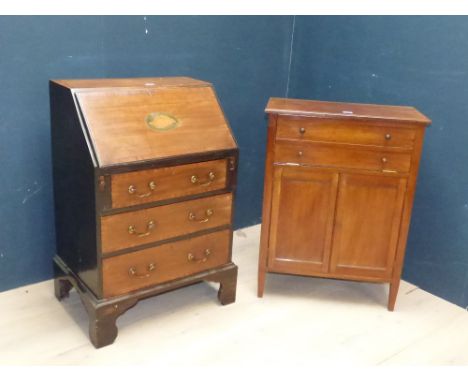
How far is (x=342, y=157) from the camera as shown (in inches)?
97.8

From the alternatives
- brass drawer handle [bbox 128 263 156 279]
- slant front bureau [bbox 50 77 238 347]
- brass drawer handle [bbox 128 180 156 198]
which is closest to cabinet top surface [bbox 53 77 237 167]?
slant front bureau [bbox 50 77 238 347]

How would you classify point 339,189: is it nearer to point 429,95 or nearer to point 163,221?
point 429,95

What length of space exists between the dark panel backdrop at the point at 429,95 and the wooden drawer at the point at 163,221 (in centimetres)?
114

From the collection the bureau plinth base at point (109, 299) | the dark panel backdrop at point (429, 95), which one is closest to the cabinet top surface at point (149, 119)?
the bureau plinth base at point (109, 299)

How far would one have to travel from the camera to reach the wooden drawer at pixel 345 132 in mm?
2420

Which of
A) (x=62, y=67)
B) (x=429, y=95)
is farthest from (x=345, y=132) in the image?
(x=62, y=67)

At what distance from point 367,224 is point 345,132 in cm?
48

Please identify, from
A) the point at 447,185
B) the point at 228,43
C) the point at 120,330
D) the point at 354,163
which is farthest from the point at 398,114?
the point at 120,330

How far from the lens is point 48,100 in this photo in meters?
2.56

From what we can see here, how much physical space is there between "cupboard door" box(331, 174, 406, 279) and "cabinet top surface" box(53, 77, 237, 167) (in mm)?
634

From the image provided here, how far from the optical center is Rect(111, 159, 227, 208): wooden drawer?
84.4 inches

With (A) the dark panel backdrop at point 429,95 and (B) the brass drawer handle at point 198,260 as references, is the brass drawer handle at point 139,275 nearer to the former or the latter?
(B) the brass drawer handle at point 198,260

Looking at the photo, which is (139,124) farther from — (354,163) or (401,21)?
(401,21)

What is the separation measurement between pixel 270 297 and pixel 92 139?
1.28m
